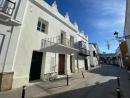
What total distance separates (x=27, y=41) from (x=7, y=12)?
263 cm

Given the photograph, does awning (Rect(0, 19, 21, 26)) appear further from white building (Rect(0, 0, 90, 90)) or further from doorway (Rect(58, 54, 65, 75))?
doorway (Rect(58, 54, 65, 75))

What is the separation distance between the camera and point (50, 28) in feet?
39.7

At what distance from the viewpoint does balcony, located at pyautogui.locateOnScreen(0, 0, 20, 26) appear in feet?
23.0

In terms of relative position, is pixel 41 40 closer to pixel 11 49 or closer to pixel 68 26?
pixel 11 49

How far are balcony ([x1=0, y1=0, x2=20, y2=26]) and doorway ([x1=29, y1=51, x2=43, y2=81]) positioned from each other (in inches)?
144

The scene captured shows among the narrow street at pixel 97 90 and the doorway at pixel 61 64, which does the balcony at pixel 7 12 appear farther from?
the doorway at pixel 61 64

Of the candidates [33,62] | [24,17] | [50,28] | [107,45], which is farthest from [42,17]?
[107,45]

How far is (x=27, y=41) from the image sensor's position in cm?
890

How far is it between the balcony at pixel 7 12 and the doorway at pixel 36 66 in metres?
3.65

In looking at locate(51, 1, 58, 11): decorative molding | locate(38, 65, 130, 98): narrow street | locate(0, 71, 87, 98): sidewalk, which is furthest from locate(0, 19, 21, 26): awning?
locate(51, 1, 58, 11): decorative molding

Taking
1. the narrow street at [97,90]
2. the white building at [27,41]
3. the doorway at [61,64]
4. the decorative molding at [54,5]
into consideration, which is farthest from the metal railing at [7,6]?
the doorway at [61,64]

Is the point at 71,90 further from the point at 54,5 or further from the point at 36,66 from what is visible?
the point at 54,5

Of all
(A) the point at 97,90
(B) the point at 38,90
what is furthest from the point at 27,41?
(A) the point at 97,90

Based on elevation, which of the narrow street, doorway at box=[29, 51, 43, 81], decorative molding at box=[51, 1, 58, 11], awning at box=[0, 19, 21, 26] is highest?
decorative molding at box=[51, 1, 58, 11]
